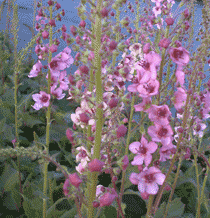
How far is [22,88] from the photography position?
4418mm

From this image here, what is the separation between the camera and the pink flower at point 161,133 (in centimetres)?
102

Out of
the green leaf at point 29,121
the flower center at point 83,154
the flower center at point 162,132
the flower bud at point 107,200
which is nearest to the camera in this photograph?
the flower bud at point 107,200

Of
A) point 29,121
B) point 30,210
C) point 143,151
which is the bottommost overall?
point 30,210

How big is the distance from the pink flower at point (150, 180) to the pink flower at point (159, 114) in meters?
0.20

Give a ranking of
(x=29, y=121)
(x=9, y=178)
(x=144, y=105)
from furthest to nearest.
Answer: (x=29, y=121) < (x=9, y=178) < (x=144, y=105)

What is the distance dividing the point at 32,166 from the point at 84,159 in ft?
5.54

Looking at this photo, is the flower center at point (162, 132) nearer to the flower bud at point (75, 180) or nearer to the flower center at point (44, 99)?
the flower bud at point (75, 180)

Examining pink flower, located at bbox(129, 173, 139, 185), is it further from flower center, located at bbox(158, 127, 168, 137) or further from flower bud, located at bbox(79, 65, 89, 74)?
flower bud, located at bbox(79, 65, 89, 74)

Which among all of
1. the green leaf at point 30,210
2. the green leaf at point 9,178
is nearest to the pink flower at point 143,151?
the green leaf at point 30,210

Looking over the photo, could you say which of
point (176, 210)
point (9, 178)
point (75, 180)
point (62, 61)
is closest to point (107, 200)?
point (75, 180)

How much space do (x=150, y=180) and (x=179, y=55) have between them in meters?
0.52

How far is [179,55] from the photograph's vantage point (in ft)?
3.40

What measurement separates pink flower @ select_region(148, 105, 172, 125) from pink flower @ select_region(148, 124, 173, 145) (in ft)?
0.08

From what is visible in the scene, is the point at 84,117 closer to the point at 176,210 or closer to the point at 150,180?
the point at 150,180
